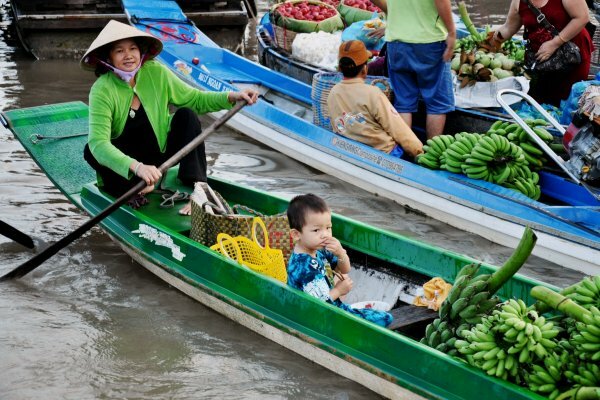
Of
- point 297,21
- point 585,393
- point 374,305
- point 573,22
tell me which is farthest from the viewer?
point 297,21

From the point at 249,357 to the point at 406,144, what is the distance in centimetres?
266

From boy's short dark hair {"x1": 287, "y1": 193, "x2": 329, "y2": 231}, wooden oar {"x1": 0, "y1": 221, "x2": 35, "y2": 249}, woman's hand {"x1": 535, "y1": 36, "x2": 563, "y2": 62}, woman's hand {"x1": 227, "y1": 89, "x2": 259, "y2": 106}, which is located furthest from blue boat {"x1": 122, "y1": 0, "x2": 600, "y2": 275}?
wooden oar {"x1": 0, "y1": 221, "x2": 35, "y2": 249}

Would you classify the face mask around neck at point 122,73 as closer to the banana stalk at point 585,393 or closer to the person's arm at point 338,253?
the person's arm at point 338,253

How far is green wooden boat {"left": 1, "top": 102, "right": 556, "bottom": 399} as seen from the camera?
378 centimetres

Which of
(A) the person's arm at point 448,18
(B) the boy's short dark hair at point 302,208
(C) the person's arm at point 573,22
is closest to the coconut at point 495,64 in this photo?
(C) the person's arm at point 573,22

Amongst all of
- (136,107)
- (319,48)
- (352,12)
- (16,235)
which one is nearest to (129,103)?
(136,107)

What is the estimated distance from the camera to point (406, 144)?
681 cm

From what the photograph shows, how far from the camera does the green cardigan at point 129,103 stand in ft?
17.2

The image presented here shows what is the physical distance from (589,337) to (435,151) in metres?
3.48

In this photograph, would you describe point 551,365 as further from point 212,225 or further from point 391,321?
point 212,225

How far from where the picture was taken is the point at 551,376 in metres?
3.35

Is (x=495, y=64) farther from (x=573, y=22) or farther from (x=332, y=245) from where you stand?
(x=332, y=245)

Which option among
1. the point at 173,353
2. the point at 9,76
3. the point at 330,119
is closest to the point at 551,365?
the point at 173,353

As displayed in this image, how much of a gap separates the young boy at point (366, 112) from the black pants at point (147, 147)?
1.47 meters
